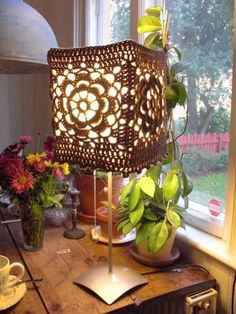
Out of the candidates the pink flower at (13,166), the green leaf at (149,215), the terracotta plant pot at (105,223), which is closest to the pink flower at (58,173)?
the pink flower at (13,166)

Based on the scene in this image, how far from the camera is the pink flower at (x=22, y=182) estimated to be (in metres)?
1.06

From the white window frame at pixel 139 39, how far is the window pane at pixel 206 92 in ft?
0.15

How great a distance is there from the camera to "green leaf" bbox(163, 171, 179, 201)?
1061mm

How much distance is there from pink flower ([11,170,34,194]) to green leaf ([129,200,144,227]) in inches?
13.7

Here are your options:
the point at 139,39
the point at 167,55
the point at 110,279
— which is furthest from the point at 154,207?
the point at 139,39

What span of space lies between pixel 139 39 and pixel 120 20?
1.14 feet

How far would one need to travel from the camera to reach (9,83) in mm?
2527

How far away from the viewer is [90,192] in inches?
56.8

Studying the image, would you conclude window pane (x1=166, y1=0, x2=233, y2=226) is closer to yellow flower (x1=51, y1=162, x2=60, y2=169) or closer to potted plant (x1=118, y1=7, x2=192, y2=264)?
potted plant (x1=118, y1=7, x2=192, y2=264)

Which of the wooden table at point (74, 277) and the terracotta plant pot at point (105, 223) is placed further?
the terracotta plant pot at point (105, 223)

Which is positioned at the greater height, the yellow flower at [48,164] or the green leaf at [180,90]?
the green leaf at [180,90]

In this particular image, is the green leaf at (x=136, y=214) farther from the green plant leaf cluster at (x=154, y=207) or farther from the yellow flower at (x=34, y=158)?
the yellow flower at (x=34, y=158)

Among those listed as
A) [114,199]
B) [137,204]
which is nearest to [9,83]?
[114,199]

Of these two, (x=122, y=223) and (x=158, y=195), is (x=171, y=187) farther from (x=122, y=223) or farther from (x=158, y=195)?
(x=122, y=223)
